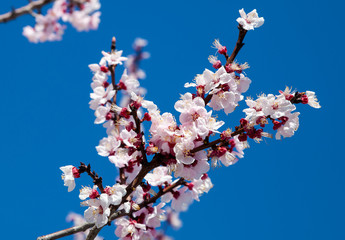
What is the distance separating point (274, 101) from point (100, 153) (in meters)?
1.72

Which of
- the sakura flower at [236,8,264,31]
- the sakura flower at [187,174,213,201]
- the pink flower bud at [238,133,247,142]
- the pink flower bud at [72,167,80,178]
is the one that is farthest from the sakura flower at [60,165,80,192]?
the sakura flower at [236,8,264,31]

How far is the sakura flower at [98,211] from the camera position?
11.4ft

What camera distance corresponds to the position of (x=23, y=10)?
2.58 meters

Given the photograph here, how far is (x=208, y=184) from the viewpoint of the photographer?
14.2 feet

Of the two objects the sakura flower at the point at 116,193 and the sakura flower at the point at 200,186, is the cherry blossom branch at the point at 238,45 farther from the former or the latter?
the sakura flower at the point at 116,193

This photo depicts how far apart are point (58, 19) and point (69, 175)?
4.75 feet

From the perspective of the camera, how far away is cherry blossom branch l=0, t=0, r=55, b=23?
2516 mm

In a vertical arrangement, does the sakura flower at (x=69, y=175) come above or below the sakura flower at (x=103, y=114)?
below

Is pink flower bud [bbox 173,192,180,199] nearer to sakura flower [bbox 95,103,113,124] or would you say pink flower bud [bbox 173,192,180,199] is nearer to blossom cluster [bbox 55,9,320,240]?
blossom cluster [bbox 55,9,320,240]

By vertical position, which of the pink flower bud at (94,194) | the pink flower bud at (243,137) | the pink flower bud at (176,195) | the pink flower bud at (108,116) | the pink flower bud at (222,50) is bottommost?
the pink flower bud at (94,194)

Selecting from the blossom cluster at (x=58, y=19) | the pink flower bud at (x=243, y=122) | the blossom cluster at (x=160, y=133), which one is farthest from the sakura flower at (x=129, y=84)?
the pink flower bud at (x=243, y=122)

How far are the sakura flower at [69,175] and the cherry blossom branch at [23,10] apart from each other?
1.59 m

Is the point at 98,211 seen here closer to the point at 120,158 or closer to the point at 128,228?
the point at 128,228

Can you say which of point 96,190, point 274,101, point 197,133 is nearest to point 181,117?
point 197,133
